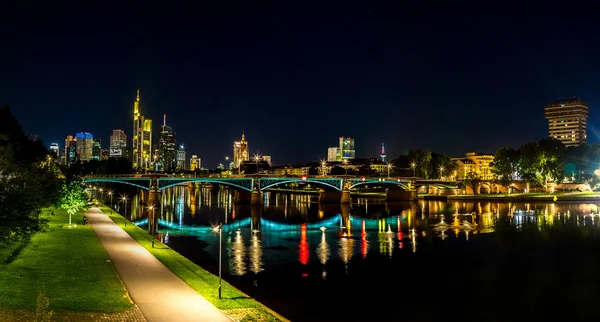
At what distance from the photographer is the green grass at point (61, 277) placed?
1891cm

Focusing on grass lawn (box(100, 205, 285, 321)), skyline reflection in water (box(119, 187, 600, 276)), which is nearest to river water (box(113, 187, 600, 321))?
skyline reflection in water (box(119, 187, 600, 276))

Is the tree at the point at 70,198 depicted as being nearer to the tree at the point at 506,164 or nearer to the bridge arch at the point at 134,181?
the bridge arch at the point at 134,181

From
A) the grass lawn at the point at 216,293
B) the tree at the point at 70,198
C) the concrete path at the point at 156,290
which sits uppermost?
the tree at the point at 70,198

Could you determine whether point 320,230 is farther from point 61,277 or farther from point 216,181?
point 61,277

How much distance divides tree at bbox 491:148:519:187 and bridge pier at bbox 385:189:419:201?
29554 millimetres

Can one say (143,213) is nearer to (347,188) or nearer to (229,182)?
(229,182)

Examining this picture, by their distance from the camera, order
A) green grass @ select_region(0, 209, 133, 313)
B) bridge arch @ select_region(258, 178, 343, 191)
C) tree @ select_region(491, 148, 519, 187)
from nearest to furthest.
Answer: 1. green grass @ select_region(0, 209, 133, 313)
2. bridge arch @ select_region(258, 178, 343, 191)
3. tree @ select_region(491, 148, 519, 187)

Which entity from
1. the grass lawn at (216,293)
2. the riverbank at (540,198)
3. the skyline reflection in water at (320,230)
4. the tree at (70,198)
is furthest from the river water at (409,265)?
the riverbank at (540,198)

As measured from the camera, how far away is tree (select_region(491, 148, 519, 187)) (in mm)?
135750

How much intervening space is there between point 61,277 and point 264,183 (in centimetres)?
8152

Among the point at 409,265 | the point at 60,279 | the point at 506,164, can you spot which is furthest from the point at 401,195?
the point at 60,279

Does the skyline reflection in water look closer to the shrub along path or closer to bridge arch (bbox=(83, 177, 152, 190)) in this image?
bridge arch (bbox=(83, 177, 152, 190))

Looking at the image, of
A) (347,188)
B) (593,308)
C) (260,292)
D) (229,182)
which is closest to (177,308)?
(260,292)

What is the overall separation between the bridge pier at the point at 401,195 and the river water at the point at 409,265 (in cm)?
4978
